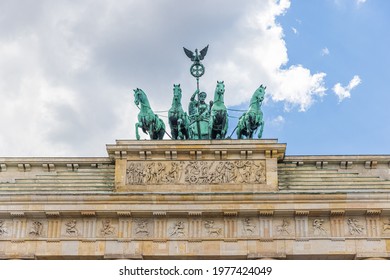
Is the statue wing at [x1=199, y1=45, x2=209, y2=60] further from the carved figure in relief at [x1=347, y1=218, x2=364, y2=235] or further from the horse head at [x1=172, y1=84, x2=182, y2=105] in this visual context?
the carved figure in relief at [x1=347, y1=218, x2=364, y2=235]

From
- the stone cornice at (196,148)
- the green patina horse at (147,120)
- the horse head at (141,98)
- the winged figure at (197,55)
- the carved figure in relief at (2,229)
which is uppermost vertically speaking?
the winged figure at (197,55)

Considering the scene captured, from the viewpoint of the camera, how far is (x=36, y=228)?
21578mm

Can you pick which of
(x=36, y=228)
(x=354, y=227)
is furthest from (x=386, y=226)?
(x=36, y=228)

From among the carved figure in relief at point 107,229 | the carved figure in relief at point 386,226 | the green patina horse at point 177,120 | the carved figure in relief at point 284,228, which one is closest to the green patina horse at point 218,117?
the green patina horse at point 177,120

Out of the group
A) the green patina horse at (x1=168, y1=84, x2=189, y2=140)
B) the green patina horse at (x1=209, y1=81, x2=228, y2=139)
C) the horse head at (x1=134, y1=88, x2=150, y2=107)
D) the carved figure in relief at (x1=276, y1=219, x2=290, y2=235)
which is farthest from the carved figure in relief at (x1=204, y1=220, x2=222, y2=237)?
the horse head at (x1=134, y1=88, x2=150, y2=107)

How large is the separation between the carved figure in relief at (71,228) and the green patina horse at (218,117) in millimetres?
5241

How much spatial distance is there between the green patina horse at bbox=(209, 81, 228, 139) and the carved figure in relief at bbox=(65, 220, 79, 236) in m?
5.24

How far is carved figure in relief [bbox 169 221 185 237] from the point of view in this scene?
21.4 metres

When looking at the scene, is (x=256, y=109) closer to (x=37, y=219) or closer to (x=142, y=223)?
(x=142, y=223)

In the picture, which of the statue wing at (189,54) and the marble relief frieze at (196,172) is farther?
the statue wing at (189,54)

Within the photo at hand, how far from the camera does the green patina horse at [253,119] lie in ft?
76.6

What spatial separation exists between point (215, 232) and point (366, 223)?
441cm

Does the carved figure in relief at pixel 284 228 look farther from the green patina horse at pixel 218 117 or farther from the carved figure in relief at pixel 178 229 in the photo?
the green patina horse at pixel 218 117

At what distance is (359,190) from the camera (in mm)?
21500
